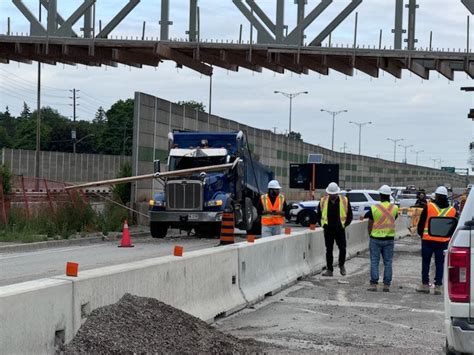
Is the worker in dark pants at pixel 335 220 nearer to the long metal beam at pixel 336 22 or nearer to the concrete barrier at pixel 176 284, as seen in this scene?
the concrete barrier at pixel 176 284

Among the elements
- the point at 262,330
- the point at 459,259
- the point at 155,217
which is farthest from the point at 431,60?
the point at 459,259

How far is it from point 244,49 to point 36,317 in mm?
26314

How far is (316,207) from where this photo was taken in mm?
39500

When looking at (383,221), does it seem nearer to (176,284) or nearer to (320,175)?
(176,284)

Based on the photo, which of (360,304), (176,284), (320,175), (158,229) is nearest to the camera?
(176,284)

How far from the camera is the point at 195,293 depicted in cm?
1024

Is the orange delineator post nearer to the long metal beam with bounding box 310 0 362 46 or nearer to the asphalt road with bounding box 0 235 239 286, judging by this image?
the asphalt road with bounding box 0 235 239 286

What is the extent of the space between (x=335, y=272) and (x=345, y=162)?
55304 millimetres

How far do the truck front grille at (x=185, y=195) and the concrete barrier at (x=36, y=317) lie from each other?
758 inches

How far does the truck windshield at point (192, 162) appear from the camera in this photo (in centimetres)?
2686

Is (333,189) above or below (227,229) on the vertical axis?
above

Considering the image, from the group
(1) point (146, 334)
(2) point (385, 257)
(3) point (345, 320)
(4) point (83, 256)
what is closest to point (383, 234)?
(2) point (385, 257)

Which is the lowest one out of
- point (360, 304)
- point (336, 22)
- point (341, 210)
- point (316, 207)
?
point (360, 304)

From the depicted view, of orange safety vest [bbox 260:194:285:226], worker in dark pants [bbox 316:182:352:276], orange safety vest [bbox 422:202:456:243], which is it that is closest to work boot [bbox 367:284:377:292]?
orange safety vest [bbox 422:202:456:243]
